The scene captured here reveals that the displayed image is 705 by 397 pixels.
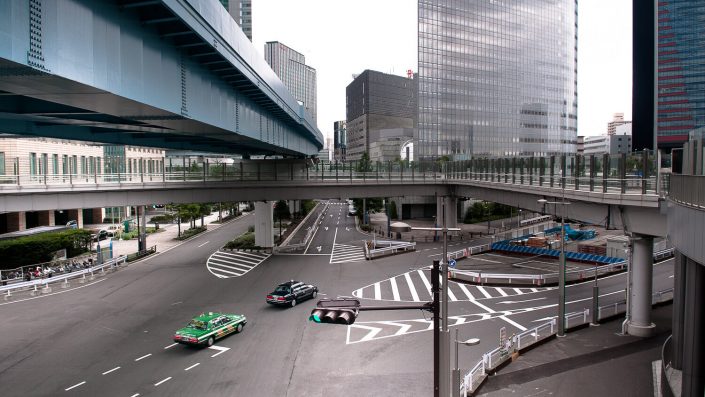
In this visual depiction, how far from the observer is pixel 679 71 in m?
115

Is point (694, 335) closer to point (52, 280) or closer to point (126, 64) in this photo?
point (126, 64)

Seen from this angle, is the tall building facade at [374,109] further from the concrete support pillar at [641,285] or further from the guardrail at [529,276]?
the concrete support pillar at [641,285]

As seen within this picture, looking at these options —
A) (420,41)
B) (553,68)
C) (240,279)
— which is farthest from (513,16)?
(240,279)

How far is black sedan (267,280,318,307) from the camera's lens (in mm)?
25317

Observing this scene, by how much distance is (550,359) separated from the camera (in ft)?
57.0

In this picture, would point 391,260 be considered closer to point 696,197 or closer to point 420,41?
point 696,197

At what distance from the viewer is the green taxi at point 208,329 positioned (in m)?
19.3

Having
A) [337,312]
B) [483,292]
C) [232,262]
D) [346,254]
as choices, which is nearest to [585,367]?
[337,312]

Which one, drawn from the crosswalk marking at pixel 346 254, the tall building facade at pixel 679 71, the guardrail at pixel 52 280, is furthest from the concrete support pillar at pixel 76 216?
the tall building facade at pixel 679 71

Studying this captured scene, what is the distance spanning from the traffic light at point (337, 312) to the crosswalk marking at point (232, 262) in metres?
26.1

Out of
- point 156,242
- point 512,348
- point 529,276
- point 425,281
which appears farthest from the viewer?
point 156,242

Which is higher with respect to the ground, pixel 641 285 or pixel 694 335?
pixel 694 335

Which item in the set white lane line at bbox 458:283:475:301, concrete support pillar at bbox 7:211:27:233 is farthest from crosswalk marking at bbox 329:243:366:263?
concrete support pillar at bbox 7:211:27:233

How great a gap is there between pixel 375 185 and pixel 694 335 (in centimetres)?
3422
